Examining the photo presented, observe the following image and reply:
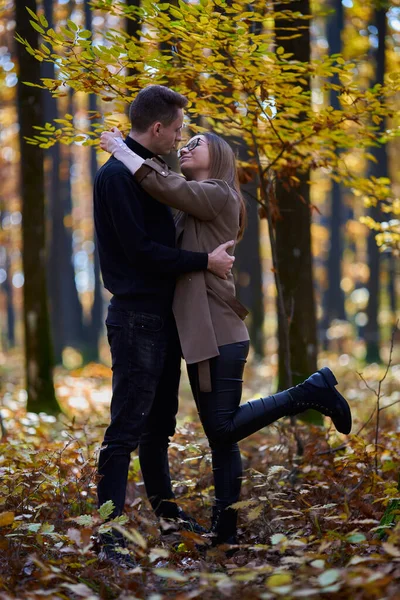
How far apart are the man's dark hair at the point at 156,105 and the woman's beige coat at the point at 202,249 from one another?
0.80 feet

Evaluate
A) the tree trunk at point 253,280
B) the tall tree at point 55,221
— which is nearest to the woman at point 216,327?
the tree trunk at point 253,280

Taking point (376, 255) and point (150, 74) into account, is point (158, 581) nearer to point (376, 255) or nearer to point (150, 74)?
point (150, 74)

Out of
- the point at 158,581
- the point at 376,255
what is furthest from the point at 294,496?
the point at 376,255

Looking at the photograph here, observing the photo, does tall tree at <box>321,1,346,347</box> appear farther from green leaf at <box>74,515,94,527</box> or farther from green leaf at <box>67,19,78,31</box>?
green leaf at <box>74,515,94,527</box>

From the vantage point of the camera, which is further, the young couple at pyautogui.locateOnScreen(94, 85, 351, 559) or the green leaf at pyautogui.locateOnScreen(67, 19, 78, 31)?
the green leaf at pyautogui.locateOnScreen(67, 19, 78, 31)

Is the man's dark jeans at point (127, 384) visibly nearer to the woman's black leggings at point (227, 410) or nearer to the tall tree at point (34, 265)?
the woman's black leggings at point (227, 410)

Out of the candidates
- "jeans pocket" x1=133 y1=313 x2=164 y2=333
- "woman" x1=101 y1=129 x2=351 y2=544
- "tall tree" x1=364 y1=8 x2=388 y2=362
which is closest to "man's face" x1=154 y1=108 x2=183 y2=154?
"woman" x1=101 y1=129 x2=351 y2=544

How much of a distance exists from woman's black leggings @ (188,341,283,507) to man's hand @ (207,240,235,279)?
0.44 m

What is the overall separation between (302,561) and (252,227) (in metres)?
12.6

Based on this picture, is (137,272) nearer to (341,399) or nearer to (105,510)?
(105,510)

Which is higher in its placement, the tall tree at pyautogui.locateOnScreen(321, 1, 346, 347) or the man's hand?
the tall tree at pyautogui.locateOnScreen(321, 1, 346, 347)

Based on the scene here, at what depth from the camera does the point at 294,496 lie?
4.57 meters

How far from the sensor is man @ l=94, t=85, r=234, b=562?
12.4ft

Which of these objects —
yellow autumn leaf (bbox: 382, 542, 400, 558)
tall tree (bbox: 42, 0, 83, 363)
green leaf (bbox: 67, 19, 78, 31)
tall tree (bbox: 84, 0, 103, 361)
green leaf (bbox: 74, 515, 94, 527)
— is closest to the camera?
yellow autumn leaf (bbox: 382, 542, 400, 558)
